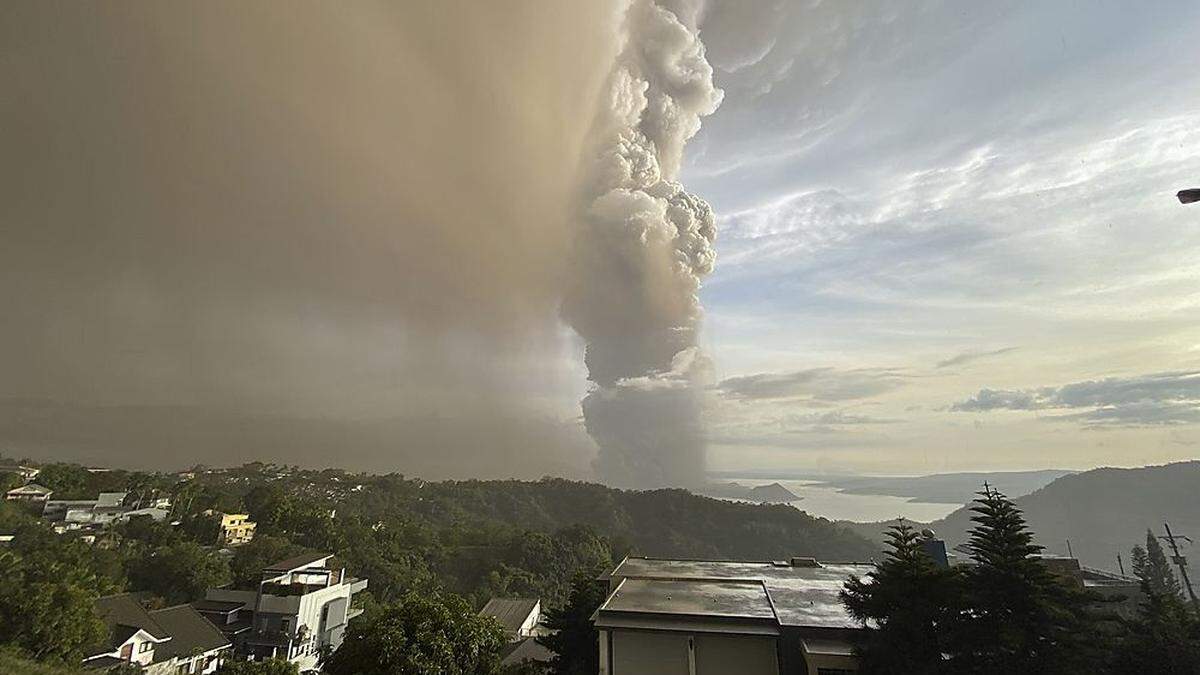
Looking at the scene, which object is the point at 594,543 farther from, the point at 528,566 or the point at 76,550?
the point at 76,550

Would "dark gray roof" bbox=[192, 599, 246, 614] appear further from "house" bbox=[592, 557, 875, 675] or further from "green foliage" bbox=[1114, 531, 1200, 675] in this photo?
"green foliage" bbox=[1114, 531, 1200, 675]

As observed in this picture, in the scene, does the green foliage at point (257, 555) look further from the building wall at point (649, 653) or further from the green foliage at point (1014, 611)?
the green foliage at point (1014, 611)

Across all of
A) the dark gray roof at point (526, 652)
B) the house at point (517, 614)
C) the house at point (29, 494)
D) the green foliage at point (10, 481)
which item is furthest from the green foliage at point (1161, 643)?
the green foliage at point (10, 481)

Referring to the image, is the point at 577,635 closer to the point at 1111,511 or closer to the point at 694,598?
the point at 694,598

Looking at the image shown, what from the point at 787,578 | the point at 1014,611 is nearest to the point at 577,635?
the point at 787,578

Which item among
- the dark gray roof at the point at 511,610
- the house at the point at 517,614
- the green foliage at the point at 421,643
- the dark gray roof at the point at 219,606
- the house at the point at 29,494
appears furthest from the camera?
the house at the point at 29,494

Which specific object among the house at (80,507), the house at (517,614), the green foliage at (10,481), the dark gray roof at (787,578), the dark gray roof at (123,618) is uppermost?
the green foliage at (10,481)

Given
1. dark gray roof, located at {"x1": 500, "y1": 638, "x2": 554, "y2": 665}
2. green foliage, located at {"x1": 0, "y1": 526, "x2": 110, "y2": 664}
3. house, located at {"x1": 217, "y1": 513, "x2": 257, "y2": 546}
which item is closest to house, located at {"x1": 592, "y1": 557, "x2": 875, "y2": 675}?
dark gray roof, located at {"x1": 500, "y1": 638, "x2": 554, "y2": 665}
